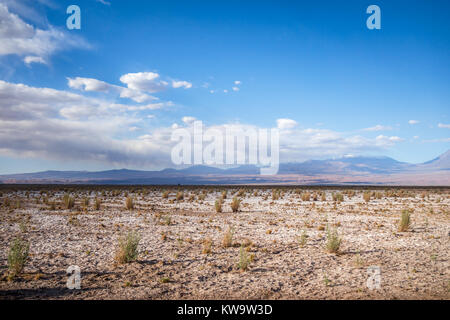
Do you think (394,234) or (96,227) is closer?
(394,234)

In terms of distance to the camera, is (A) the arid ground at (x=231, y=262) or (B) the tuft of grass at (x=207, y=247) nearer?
(A) the arid ground at (x=231, y=262)

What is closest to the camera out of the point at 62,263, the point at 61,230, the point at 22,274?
the point at 22,274

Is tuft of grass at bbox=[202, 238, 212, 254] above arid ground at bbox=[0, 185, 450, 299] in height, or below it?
above

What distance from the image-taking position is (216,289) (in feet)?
24.5

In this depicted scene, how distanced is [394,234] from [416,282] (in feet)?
21.1

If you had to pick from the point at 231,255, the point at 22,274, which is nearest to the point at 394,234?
the point at 231,255

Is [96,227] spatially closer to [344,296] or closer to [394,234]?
[344,296]

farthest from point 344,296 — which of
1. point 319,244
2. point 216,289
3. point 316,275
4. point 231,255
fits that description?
point 319,244

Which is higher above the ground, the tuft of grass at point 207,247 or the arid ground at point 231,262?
the tuft of grass at point 207,247

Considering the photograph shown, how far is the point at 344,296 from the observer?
695 cm

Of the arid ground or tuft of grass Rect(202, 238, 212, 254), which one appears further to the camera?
tuft of grass Rect(202, 238, 212, 254)

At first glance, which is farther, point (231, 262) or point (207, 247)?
point (207, 247)
